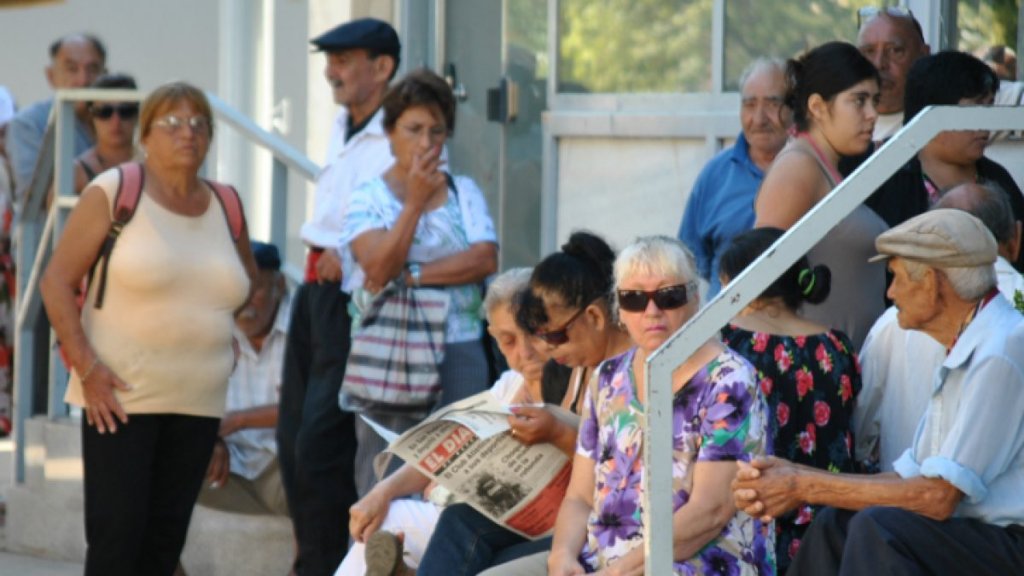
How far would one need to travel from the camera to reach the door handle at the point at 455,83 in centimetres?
821

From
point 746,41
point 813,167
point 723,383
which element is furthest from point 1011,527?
point 746,41

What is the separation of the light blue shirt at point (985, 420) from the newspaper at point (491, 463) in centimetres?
109

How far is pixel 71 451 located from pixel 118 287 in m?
1.77

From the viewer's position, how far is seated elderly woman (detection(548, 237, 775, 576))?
4180mm

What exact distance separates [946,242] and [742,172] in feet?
6.59

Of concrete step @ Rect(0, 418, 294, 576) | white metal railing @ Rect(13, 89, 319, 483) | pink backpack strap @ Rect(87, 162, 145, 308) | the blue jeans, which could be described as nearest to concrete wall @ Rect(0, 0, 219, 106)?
white metal railing @ Rect(13, 89, 319, 483)

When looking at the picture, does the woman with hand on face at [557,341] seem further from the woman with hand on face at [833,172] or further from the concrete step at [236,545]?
the concrete step at [236,545]

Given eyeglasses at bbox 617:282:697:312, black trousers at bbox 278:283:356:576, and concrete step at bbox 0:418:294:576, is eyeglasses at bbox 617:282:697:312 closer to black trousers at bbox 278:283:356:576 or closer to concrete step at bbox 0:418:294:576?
black trousers at bbox 278:283:356:576

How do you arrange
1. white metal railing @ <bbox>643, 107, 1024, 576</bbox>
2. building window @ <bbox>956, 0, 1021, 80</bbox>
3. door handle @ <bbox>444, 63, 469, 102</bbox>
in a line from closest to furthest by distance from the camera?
white metal railing @ <bbox>643, 107, 1024, 576</bbox> < building window @ <bbox>956, 0, 1021, 80</bbox> < door handle @ <bbox>444, 63, 469, 102</bbox>

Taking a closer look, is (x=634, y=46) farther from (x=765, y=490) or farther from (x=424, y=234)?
(x=765, y=490)

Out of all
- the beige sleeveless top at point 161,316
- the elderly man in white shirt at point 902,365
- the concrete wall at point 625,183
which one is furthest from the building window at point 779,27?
the beige sleeveless top at point 161,316

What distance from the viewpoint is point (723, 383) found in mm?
4203

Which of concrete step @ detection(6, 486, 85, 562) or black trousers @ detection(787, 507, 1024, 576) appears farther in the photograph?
concrete step @ detection(6, 486, 85, 562)

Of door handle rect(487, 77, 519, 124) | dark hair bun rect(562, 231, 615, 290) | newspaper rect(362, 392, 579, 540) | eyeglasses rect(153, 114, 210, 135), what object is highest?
door handle rect(487, 77, 519, 124)
